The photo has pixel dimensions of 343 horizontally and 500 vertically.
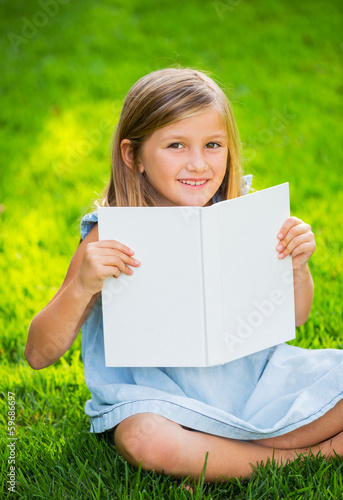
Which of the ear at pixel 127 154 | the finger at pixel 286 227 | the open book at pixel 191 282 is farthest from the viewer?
the ear at pixel 127 154

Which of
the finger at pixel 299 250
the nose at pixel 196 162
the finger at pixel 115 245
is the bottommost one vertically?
the finger at pixel 299 250

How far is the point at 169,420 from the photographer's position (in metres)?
1.42

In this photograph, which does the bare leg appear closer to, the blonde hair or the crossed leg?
the crossed leg

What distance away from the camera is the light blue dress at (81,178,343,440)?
56.9 inches

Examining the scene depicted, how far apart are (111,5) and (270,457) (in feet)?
15.6

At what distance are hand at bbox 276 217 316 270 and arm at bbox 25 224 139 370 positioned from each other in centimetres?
36

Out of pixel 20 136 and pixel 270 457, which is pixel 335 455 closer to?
pixel 270 457

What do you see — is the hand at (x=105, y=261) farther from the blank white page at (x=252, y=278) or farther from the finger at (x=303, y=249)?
the finger at (x=303, y=249)

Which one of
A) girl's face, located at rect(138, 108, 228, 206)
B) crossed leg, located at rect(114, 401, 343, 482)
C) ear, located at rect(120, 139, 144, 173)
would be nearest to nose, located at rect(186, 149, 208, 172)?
girl's face, located at rect(138, 108, 228, 206)

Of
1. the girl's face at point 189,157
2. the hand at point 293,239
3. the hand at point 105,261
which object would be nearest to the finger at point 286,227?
the hand at point 293,239

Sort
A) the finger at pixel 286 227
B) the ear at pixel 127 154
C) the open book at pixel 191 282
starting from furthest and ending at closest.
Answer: the ear at pixel 127 154, the finger at pixel 286 227, the open book at pixel 191 282

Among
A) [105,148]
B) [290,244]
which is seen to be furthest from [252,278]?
[105,148]

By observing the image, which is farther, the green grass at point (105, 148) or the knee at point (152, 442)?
the green grass at point (105, 148)

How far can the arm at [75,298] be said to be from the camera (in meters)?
1.38
